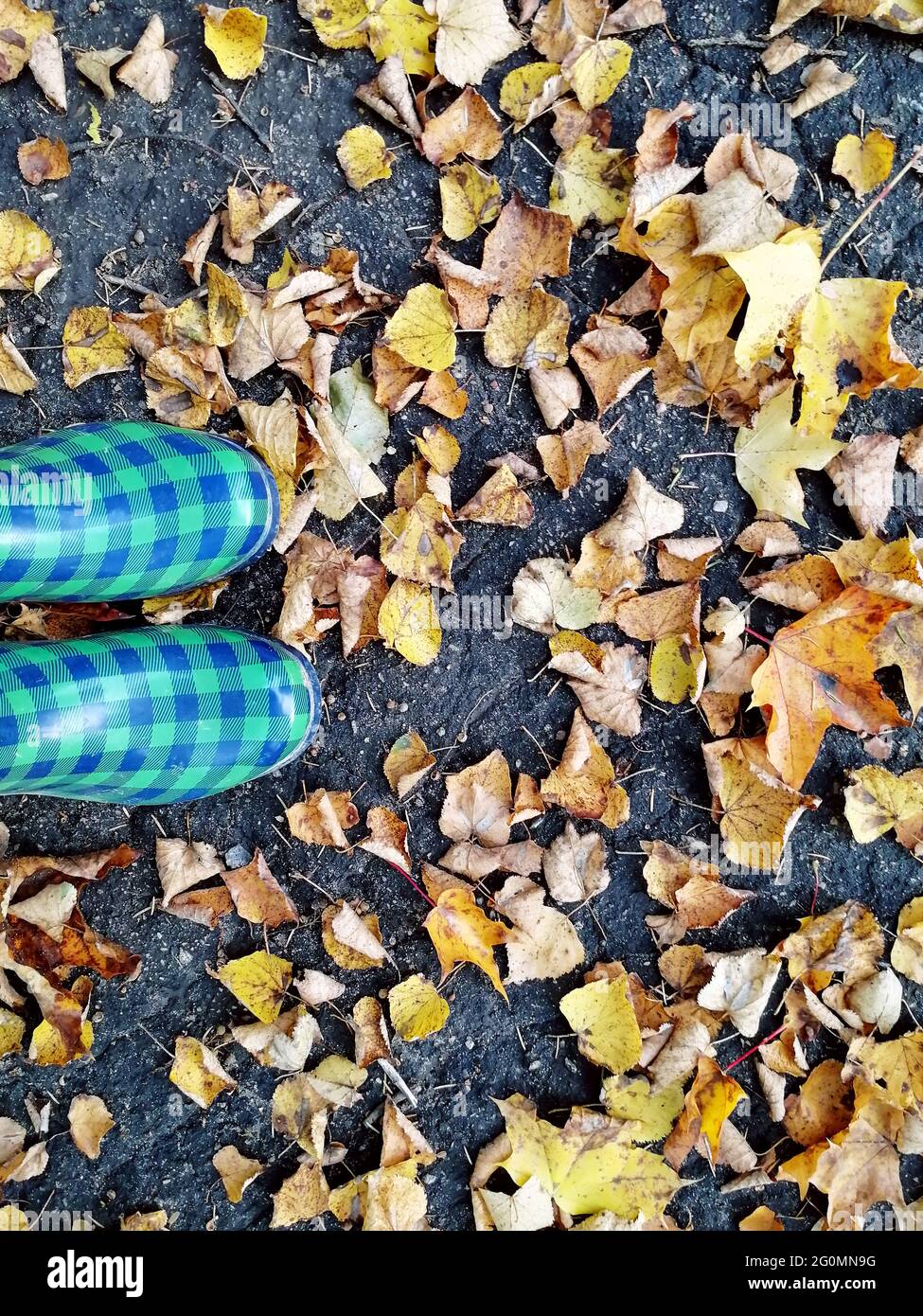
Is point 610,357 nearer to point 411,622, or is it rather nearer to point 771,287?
point 771,287

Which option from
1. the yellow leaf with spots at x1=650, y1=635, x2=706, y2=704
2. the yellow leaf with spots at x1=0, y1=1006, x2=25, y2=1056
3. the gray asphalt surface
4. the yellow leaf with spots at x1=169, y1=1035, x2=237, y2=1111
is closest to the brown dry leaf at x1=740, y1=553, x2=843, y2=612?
the gray asphalt surface

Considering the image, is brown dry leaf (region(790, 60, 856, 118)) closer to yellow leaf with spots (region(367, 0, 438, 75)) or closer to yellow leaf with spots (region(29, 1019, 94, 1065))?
yellow leaf with spots (region(367, 0, 438, 75))

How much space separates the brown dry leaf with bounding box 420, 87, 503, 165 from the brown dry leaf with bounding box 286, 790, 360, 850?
3.44 feet

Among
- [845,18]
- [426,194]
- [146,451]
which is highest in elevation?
[845,18]

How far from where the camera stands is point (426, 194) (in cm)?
153

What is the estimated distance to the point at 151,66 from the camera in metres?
1.48

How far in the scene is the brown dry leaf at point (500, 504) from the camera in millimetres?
1524

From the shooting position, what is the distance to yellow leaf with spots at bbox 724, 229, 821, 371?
142 centimetres

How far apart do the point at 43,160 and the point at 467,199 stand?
674mm

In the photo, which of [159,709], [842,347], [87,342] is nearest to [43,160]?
[87,342]

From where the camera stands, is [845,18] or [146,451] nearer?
[146,451]

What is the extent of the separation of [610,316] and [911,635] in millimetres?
723

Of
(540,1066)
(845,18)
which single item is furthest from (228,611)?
(845,18)
